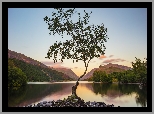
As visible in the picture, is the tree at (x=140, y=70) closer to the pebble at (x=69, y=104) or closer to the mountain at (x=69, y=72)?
the pebble at (x=69, y=104)

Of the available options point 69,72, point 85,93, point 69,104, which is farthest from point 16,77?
point 85,93

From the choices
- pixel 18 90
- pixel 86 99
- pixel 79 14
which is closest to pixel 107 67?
pixel 86 99

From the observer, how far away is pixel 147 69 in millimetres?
5383

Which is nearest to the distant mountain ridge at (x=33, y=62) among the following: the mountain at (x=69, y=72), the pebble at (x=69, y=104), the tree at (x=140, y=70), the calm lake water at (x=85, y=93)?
the mountain at (x=69, y=72)

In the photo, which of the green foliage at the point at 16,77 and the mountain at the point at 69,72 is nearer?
the green foliage at the point at 16,77

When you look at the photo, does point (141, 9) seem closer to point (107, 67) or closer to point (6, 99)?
point (107, 67)

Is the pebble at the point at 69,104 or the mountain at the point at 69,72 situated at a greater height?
the mountain at the point at 69,72

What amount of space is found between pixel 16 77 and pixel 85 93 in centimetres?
138

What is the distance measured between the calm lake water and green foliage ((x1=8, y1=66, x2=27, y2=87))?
0.38 feet

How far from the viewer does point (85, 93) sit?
18.5ft

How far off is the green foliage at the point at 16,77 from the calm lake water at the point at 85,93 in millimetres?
117

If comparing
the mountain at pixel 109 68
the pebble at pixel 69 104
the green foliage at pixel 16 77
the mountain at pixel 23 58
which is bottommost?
the pebble at pixel 69 104

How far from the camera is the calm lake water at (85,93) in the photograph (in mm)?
5512

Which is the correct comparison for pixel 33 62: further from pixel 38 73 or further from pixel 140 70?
pixel 140 70
